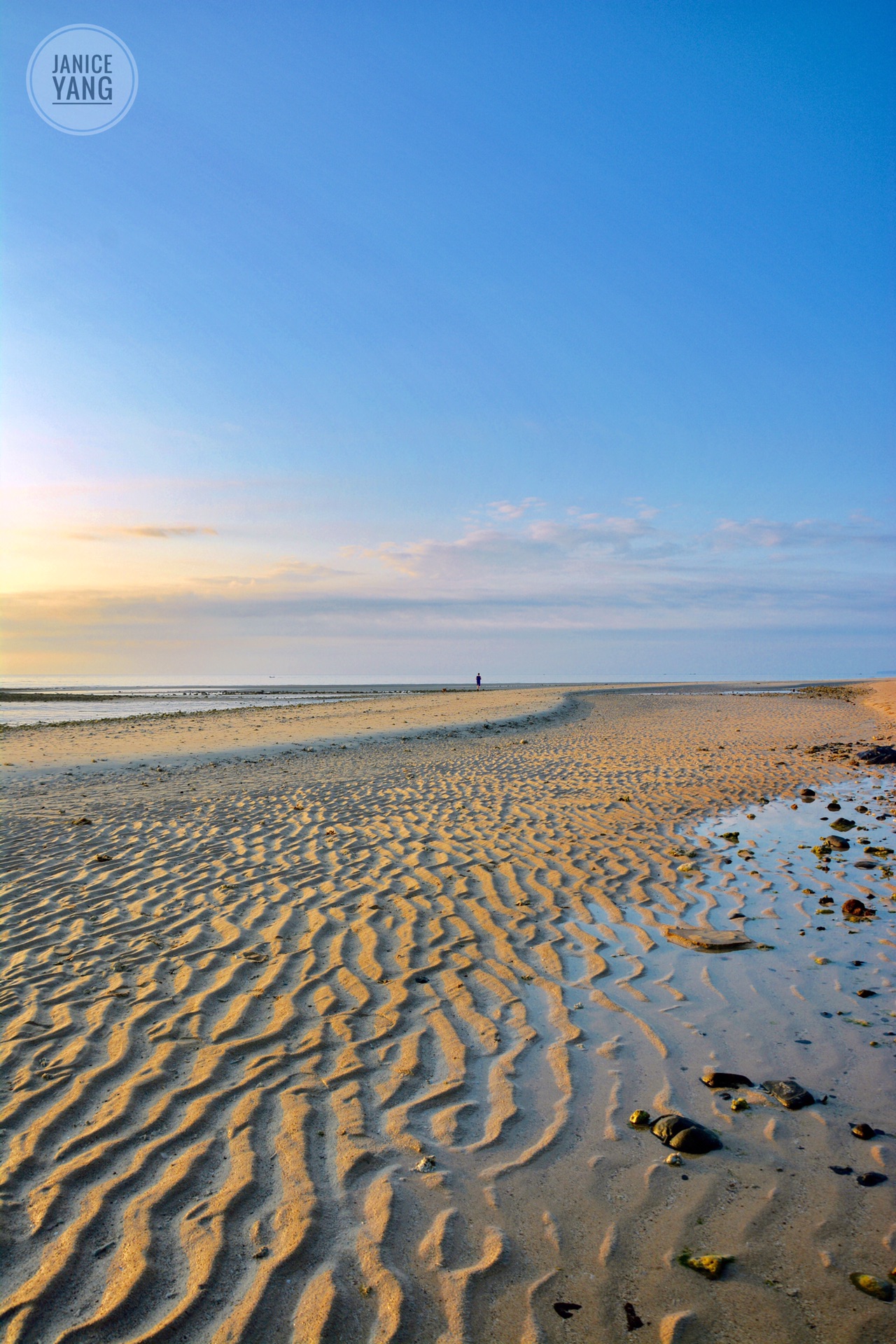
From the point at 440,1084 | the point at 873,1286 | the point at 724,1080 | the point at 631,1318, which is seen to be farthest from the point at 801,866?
the point at 631,1318

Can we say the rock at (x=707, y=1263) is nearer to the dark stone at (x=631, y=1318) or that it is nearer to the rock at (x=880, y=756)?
the dark stone at (x=631, y=1318)

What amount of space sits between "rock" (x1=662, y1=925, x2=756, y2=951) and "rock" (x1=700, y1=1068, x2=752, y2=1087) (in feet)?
6.82

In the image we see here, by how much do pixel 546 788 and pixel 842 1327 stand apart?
36.7 ft

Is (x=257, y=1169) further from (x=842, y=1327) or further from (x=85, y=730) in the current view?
(x=85, y=730)

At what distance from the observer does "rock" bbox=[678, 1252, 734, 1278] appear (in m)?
3.00

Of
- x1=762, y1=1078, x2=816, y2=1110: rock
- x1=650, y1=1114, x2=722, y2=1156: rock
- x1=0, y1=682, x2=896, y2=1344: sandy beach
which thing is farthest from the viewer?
x1=762, y1=1078, x2=816, y2=1110: rock

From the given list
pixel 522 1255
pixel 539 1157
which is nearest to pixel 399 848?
pixel 539 1157

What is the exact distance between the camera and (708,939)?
6559 mm

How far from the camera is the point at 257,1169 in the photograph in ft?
12.0

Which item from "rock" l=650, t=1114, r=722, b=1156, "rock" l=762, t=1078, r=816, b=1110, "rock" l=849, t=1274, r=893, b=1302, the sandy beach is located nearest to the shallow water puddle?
the sandy beach

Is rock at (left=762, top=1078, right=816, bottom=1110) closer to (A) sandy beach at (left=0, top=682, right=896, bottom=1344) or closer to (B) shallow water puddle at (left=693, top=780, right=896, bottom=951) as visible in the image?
(A) sandy beach at (left=0, top=682, right=896, bottom=1344)

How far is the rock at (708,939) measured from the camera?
6.43 m

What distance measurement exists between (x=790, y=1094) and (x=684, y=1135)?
813 millimetres

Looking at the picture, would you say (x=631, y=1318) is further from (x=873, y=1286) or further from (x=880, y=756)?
(x=880, y=756)
